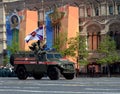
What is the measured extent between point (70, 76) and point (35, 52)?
3.71m

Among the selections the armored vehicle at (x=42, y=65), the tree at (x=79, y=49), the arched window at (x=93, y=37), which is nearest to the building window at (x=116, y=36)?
the arched window at (x=93, y=37)

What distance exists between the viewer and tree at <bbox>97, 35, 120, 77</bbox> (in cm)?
7000

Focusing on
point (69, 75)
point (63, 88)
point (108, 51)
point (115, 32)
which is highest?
point (115, 32)

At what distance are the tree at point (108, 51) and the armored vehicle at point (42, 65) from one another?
97.7 feet

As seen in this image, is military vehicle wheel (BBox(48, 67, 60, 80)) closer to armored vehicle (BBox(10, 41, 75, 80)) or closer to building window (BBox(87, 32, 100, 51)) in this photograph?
armored vehicle (BBox(10, 41, 75, 80))

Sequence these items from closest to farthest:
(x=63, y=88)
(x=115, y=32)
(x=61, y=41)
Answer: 1. (x=63, y=88)
2. (x=61, y=41)
3. (x=115, y=32)

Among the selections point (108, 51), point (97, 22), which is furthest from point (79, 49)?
point (97, 22)

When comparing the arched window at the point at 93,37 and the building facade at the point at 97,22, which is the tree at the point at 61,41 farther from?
the arched window at the point at 93,37

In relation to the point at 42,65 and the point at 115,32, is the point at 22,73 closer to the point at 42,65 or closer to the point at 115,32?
the point at 42,65

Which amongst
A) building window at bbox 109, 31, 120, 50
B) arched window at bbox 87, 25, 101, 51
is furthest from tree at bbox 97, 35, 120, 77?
arched window at bbox 87, 25, 101, 51

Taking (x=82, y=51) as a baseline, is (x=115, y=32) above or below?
above

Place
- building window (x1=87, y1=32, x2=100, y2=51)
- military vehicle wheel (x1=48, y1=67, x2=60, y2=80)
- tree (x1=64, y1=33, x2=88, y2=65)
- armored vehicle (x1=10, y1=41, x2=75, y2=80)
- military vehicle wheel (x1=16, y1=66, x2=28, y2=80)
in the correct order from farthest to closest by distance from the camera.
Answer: building window (x1=87, y1=32, x2=100, y2=51) → tree (x1=64, y1=33, x2=88, y2=65) → military vehicle wheel (x1=16, y1=66, x2=28, y2=80) → armored vehicle (x1=10, y1=41, x2=75, y2=80) → military vehicle wheel (x1=48, y1=67, x2=60, y2=80)

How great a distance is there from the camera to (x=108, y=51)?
72125 mm

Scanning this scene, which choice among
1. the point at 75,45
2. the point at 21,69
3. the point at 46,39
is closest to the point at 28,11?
the point at 46,39
